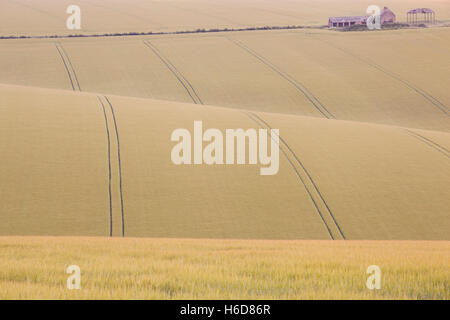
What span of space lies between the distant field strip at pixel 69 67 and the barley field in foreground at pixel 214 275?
1389 inches

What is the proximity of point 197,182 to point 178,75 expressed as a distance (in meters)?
25.5

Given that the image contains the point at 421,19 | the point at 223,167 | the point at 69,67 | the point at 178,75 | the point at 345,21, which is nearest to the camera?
the point at 223,167

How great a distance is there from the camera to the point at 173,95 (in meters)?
41.1

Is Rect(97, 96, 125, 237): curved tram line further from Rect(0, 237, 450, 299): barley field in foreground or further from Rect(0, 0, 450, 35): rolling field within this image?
Rect(0, 0, 450, 35): rolling field

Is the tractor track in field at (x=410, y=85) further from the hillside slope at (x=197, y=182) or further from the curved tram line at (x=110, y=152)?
the curved tram line at (x=110, y=152)

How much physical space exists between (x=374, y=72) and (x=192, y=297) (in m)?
43.5

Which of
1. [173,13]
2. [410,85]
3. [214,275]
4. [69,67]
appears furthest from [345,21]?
[214,275]

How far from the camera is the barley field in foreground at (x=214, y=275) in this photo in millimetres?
5891

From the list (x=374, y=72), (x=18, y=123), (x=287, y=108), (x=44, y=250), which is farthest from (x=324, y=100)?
(x=44, y=250)

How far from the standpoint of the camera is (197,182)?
2134 centimetres

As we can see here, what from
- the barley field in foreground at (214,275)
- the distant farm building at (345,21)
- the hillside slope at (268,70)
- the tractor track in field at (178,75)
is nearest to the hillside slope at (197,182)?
the barley field in foreground at (214,275)

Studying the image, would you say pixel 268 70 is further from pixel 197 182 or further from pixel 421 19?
pixel 421 19

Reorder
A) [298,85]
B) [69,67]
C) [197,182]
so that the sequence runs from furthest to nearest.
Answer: [69,67], [298,85], [197,182]

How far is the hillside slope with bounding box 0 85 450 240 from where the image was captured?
1845cm
